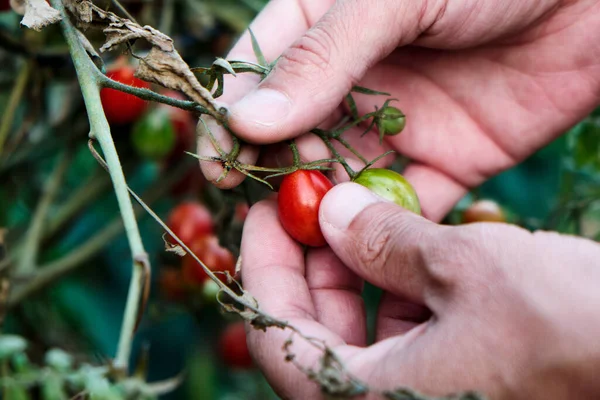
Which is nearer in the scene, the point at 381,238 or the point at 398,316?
the point at 381,238

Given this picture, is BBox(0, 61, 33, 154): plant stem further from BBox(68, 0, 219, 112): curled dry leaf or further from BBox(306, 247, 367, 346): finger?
BBox(306, 247, 367, 346): finger

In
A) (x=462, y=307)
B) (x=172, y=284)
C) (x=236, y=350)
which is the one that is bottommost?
(x=236, y=350)

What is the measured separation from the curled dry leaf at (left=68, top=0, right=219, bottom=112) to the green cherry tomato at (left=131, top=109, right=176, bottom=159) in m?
0.83

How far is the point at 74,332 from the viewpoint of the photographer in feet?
5.52

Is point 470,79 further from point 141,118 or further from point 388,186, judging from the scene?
point 141,118

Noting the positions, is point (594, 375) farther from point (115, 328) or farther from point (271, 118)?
point (115, 328)

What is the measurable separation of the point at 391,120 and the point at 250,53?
342mm

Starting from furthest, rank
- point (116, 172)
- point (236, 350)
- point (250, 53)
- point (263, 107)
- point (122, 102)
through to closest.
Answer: point (236, 350)
point (122, 102)
point (250, 53)
point (263, 107)
point (116, 172)

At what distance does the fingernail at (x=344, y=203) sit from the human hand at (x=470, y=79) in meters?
0.18

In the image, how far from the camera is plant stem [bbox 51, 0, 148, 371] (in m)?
0.58

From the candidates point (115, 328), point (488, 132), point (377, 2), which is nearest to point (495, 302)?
point (377, 2)

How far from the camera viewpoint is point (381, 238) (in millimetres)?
872

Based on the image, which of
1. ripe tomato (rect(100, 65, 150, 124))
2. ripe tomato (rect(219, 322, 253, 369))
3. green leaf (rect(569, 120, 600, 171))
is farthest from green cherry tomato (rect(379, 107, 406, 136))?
ripe tomato (rect(219, 322, 253, 369))

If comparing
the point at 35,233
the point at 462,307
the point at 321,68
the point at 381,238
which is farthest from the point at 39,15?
the point at 35,233
